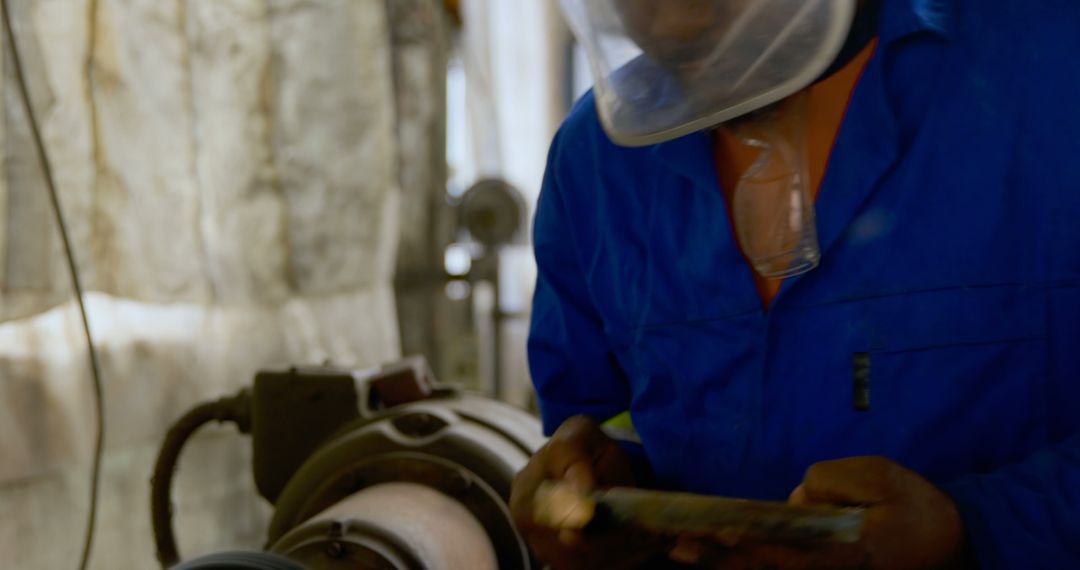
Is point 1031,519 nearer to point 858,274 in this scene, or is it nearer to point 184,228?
point 858,274

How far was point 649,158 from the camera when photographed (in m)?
1.12

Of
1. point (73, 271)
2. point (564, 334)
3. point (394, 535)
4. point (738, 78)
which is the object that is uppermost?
point (738, 78)

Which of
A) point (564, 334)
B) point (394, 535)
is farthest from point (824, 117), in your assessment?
point (394, 535)

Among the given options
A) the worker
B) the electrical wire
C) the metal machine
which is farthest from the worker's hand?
the electrical wire

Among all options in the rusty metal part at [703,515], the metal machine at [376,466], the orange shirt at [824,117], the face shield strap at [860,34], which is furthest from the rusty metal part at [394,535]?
the face shield strap at [860,34]

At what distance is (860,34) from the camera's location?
Answer: 0.95 m

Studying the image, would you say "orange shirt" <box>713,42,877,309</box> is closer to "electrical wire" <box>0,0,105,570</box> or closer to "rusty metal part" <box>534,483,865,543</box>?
"rusty metal part" <box>534,483,865,543</box>

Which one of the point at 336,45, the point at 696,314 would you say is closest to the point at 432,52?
the point at 336,45

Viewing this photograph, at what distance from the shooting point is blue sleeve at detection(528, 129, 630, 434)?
1181 millimetres

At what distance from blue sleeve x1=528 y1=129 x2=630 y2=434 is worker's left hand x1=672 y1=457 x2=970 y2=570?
0.37m

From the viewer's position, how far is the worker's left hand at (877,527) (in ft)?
2.55

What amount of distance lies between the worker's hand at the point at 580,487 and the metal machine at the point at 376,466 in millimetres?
109

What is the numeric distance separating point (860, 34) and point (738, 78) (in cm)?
14

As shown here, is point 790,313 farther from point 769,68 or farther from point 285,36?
point 285,36
